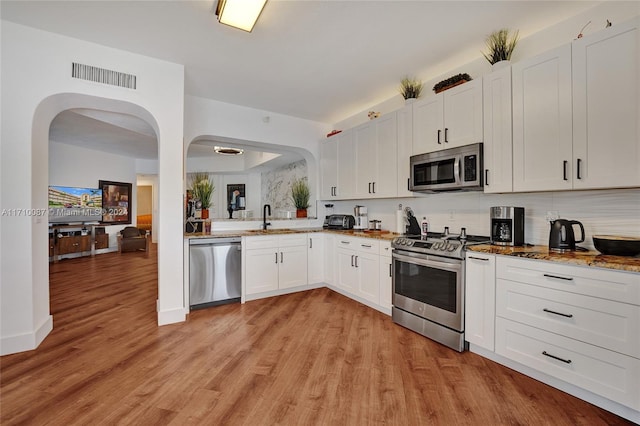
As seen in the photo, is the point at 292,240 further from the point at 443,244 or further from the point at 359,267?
the point at 443,244

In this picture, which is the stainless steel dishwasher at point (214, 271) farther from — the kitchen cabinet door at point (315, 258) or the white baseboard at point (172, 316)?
the kitchen cabinet door at point (315, 258)

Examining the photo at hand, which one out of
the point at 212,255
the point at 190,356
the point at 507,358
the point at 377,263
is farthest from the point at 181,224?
the point at 507,358

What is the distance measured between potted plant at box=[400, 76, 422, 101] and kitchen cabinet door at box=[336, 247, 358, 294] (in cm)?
207

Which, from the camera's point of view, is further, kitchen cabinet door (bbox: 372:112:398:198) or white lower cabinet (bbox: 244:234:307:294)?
white lower cabinet (bbox: 244:234:307:294)

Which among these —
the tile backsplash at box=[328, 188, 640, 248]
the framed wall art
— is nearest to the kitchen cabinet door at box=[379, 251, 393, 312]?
the tile backsplash at box=[328, 188, 640, 248]

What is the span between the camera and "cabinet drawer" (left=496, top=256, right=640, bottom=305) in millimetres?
1642

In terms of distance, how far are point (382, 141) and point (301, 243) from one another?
1835 millimetres

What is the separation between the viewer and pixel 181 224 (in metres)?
3.16

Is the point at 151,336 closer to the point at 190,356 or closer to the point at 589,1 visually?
the point at 190,356

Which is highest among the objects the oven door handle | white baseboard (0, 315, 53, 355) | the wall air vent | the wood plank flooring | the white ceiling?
the white ceiling

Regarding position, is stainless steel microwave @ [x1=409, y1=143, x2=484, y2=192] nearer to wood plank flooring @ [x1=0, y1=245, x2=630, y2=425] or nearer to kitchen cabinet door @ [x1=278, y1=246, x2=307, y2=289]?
wood plank flooring @ [x1=0, y1=245, x2=630, y2=425]

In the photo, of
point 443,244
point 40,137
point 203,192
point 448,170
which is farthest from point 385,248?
point 40,137

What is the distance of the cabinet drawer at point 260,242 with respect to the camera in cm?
380

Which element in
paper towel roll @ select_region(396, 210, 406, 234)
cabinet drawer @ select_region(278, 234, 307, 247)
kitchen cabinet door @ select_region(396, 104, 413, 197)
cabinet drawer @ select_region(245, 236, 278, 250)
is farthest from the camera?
cabinet drawer @ select_region(278, 234, 307, 247)
